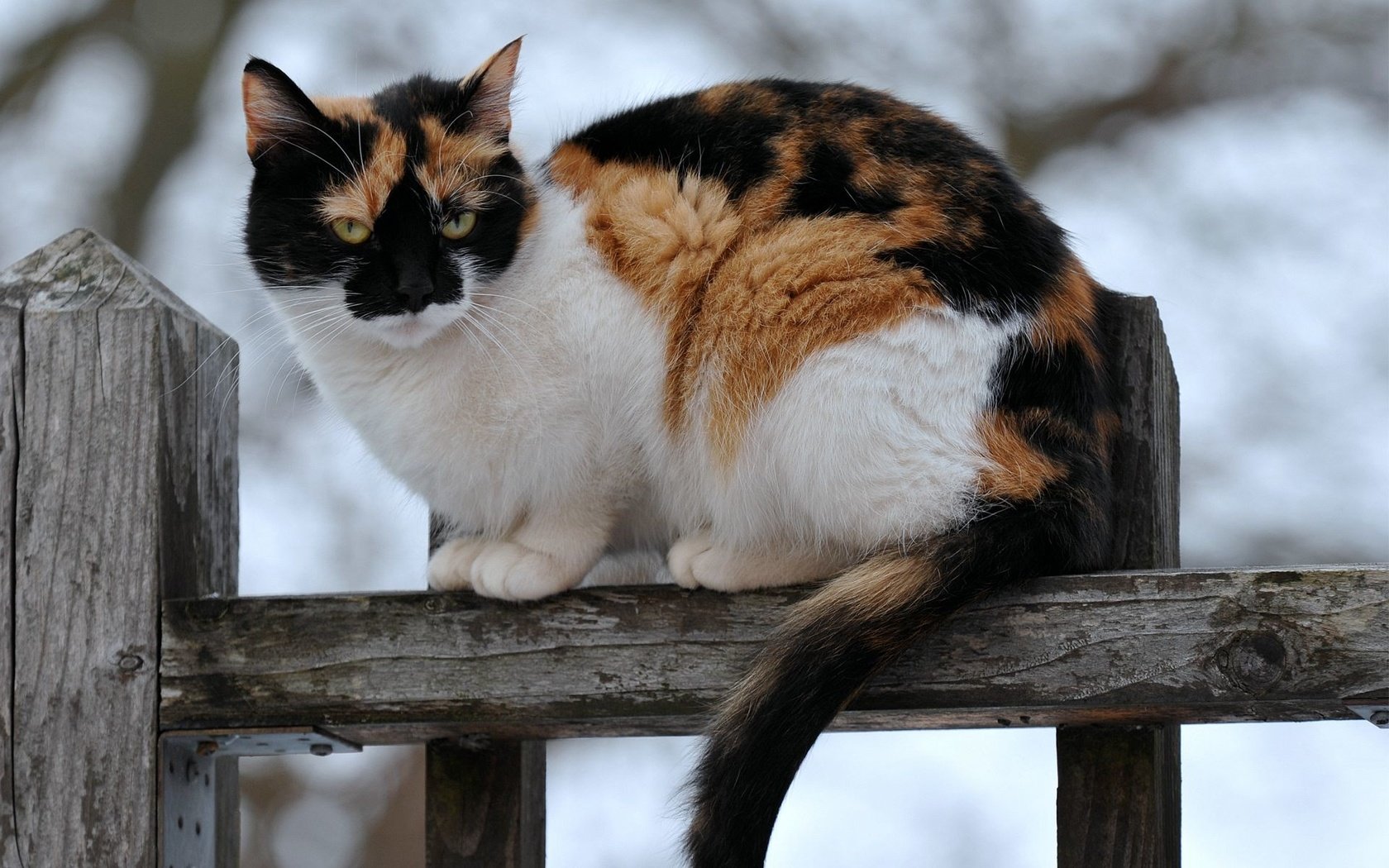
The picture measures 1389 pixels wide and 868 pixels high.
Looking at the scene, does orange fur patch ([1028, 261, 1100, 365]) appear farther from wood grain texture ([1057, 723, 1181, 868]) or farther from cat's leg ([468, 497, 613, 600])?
cat's leg ([468, 497, 613, 600])

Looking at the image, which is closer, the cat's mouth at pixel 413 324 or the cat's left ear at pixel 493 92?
the cat's mouth at pixel 413 324

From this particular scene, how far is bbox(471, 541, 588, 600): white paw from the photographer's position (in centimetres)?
178

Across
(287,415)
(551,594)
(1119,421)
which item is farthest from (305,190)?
(287,415)

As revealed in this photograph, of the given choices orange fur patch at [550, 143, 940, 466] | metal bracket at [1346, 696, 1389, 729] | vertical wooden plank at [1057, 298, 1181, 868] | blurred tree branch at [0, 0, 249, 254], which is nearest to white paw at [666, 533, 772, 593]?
orange fur patch at [550, 143, 940, 466]

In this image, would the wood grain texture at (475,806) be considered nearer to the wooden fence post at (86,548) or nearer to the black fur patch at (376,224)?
the wooden fence post at (86,548)

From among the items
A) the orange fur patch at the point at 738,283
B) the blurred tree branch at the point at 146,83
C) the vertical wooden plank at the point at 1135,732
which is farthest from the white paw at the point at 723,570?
the blurred tree branch at the point at 146,83

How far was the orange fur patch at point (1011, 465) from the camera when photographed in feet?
5.62

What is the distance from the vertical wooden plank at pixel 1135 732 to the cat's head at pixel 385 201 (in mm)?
966

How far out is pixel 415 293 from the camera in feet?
6.14

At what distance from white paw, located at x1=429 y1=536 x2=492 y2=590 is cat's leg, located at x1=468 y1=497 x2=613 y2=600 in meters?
0.01

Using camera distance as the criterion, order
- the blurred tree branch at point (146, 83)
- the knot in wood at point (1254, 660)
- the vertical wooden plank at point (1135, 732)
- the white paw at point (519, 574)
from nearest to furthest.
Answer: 1. the knot in wood at point (1254, 660)
2. the white paw at point (519, 574)
3. the vertical wooden plank at point (1135, 732)
4. the blurred tree branch at point (146, 83)

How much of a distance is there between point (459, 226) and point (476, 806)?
0.89 meters

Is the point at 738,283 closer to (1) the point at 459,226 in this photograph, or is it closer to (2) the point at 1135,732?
(1) the point at 459,226

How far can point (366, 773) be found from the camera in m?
5.00
